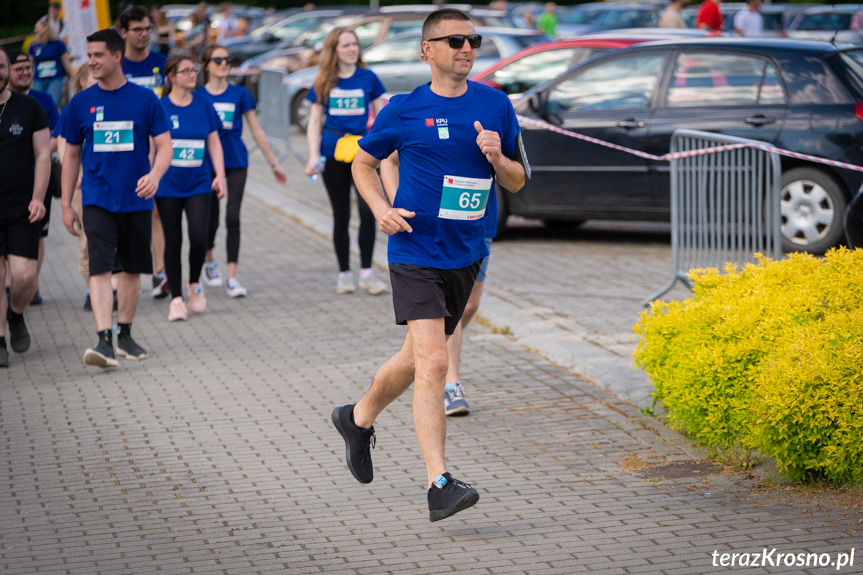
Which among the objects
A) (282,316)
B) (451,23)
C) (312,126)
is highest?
(451,23)

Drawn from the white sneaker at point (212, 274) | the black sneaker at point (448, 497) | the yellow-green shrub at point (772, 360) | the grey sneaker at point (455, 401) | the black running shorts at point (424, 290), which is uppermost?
the black running shorts at point (424, 290)

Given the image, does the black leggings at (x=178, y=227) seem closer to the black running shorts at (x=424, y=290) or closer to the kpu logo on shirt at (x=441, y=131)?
the black running shorts at (x=424, y=290)

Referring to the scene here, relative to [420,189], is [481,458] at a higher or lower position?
lower

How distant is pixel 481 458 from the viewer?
214 inches

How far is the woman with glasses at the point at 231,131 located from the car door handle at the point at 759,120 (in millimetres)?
4124

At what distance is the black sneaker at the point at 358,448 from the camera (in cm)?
486

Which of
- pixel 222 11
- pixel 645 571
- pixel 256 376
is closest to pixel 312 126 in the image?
pixel 256 376

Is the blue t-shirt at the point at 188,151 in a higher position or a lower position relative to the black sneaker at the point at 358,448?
higher

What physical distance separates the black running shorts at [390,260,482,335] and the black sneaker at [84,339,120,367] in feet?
9.76

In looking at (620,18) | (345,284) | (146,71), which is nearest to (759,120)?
(345,284)

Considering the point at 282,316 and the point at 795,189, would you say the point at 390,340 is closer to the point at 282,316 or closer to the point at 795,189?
the point at 282,316

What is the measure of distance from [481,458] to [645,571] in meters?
1.48

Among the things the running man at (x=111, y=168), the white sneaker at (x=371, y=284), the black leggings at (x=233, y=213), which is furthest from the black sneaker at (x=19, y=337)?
the white sneaker at (x=371, y=284)

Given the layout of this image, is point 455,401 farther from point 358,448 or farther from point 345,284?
point 345,284
